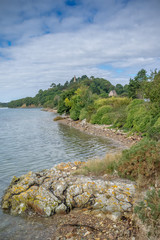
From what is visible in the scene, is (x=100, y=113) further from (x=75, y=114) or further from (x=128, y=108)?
(x=75, y=114)

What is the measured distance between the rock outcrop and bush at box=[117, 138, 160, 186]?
46cm

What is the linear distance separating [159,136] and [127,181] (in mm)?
7218

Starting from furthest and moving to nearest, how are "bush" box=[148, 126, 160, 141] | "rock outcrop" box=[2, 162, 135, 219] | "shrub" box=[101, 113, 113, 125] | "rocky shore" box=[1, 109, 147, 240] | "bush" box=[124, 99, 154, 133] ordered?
"shrub" box=[101, 113, 113, 125] < "bush" box=[124, 99, 154, 133] < "bush" box=[148, 126, 160, 141] < "rock outcrop" box=[2, 162, 135, 219] < "rocky shore" box=[1, 109, 147, 240]

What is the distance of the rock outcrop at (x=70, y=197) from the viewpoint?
684cm

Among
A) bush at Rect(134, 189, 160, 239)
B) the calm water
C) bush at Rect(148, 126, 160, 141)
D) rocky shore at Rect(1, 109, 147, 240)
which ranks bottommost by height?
the calm water

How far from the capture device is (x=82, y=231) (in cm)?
579

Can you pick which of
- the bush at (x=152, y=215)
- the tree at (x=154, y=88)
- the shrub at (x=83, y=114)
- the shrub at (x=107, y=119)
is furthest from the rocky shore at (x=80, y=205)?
the shrub at (x=83, y=114)

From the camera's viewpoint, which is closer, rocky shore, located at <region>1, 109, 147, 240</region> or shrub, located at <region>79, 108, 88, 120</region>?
rocky shore, located at <region>1, 109, 147, 240</region>

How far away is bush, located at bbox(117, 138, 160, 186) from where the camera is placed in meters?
7.64

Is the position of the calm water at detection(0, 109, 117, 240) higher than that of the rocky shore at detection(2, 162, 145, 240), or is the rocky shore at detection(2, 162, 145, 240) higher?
the rocky shore at detection(2, 162, 145, 240)

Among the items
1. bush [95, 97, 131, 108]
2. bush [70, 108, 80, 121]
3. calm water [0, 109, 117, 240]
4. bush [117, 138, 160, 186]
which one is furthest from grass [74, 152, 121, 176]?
bush [70, 108, 80, 121]

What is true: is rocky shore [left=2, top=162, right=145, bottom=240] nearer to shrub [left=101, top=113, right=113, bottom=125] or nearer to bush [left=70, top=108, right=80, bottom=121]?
shrub [left=101, top=113, right=113, bottom=125]

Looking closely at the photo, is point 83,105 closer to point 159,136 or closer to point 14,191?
point 159,136

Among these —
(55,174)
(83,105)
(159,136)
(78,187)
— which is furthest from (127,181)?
(83,105)
